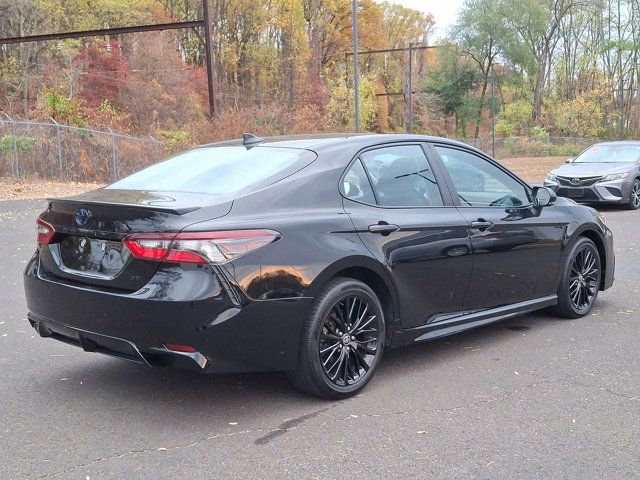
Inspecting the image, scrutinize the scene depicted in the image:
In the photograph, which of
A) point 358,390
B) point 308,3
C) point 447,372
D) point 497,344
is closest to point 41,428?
point 358,390

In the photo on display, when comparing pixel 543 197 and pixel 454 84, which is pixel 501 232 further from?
pixel 454 84

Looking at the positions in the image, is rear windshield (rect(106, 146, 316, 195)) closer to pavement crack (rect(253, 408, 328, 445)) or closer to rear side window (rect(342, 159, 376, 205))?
rear side window (rect(342, 159, 376, 205))

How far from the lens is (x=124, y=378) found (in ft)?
15.1

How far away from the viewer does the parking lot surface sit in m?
3.34

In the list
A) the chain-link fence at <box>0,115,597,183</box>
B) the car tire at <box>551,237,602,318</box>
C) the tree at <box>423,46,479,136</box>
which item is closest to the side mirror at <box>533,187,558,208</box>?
the car tire at <box>551,237,602,318</box>

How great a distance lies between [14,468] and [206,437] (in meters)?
0.91

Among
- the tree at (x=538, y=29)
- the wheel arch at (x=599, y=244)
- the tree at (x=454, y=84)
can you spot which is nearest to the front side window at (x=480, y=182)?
the wheel arch at (x=599, y=244)

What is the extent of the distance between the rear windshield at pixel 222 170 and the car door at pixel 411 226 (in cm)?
40

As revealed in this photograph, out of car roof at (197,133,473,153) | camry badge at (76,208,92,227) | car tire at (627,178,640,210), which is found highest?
car roof at (197,133,473,153)

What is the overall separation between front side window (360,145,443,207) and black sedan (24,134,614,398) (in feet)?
0.04

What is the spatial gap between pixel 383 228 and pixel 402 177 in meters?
0.56

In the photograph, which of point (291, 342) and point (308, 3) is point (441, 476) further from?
Result: point (308, 3)

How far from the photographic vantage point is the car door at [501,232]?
5.03 m

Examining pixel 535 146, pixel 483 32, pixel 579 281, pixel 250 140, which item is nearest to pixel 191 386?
pixel 250 140
